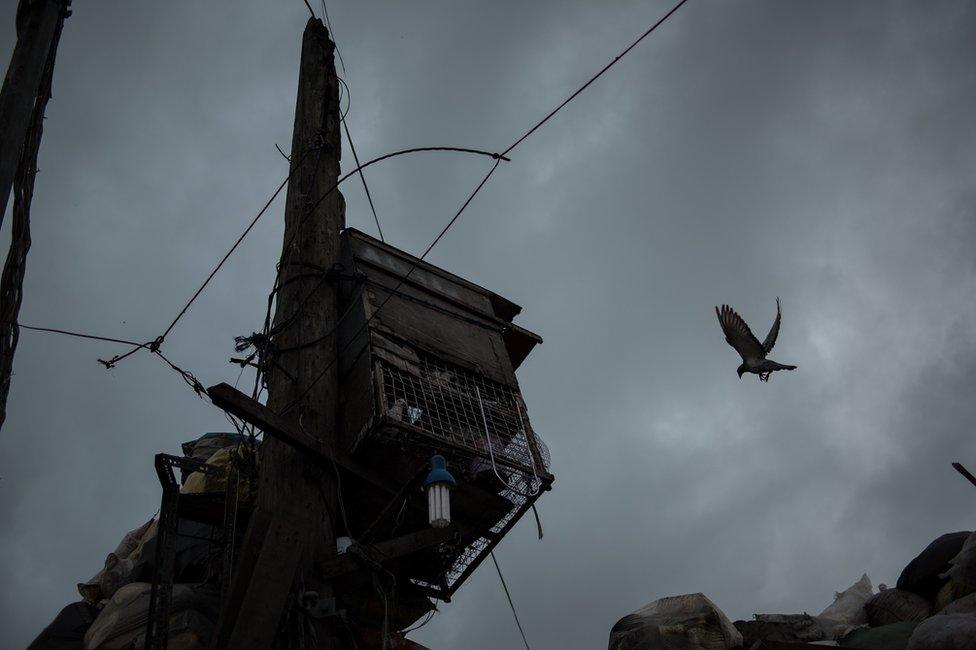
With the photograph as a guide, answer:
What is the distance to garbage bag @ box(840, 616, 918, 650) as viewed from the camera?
7159 mm

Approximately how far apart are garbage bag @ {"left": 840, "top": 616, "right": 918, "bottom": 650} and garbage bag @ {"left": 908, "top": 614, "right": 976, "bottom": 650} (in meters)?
0.94

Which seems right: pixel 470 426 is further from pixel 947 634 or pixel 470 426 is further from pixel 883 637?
pixel 883 637

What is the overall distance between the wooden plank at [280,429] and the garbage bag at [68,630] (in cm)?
365

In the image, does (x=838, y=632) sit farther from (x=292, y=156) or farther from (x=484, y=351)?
(x=292, y=156)

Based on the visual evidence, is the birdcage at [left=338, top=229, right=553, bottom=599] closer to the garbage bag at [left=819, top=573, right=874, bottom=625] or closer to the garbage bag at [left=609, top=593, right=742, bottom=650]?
the garbage bag at [left=609, top=593, right=742, bottom=650]

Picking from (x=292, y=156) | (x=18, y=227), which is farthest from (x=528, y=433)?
(x=18, y=227)

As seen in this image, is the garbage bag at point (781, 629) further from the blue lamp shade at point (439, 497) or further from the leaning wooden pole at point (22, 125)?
the leaning wooden pole at point (22, 125)

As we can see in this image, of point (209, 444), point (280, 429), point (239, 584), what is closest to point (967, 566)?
point (280, 429)

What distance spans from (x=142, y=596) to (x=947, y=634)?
618cm

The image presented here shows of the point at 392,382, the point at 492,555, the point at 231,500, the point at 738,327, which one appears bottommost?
the point at 492,555

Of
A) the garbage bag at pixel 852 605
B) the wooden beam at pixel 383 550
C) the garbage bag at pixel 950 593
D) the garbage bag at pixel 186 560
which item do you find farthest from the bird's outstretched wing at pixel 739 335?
the garbage bag at pixel 186 560

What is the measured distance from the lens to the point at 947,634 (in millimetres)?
5859

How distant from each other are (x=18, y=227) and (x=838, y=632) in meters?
8.54

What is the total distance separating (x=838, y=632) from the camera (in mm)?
8344
